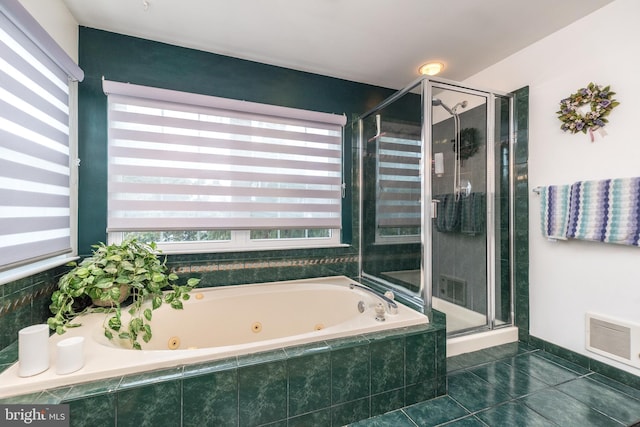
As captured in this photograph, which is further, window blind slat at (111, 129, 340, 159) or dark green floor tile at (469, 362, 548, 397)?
window blind slat at (111, 129, 340, 159)

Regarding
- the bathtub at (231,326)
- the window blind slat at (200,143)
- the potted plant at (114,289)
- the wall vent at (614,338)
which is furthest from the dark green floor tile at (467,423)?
the window blind slat at (200,143)

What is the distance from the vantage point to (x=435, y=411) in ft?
4.80

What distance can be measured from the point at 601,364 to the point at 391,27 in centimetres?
247

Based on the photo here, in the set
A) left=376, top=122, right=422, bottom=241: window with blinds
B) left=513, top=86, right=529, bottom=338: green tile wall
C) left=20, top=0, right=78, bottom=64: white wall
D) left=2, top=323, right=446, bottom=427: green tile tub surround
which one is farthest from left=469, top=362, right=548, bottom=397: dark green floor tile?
left=20, top=0, right=78, bottom=64: white wall

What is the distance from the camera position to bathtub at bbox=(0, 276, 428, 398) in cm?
111

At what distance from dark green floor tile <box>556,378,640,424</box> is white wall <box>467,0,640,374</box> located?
191mm

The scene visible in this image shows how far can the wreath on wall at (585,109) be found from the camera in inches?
65.9

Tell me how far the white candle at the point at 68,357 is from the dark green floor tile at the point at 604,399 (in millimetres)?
2355

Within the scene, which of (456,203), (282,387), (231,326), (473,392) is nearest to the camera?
(282,387)

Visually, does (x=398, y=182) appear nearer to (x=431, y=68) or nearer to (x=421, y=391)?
(x=431, y=68)

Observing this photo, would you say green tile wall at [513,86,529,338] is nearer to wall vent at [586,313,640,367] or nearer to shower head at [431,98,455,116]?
wall vent at [586,313,640,367]

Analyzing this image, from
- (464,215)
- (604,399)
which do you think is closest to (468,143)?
(464,215)

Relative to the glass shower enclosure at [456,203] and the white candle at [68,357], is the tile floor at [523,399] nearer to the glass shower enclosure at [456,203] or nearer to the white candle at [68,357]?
the glass shower enclosure at [456,203]

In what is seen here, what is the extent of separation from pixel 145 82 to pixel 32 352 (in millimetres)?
1777
